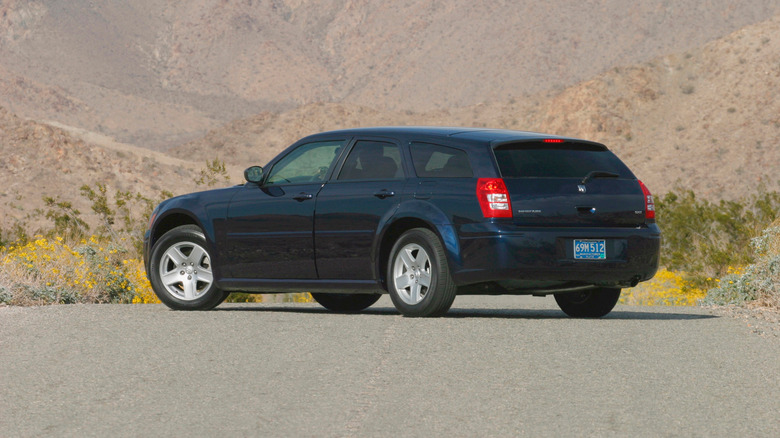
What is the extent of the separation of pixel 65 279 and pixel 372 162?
202 inches

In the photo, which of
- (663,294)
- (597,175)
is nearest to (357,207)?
(597,175)

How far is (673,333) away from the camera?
9.81 metres

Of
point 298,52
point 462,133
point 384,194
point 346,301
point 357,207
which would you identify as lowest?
point 346,301

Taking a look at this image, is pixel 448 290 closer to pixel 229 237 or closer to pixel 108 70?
pixel 229 237

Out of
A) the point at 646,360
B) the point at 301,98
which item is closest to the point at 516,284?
the point at 646,360

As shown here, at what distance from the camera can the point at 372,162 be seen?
1096 centimetres

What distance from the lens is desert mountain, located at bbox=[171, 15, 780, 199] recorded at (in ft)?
191

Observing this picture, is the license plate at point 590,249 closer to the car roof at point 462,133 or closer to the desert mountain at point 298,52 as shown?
the car roof at point 462,133

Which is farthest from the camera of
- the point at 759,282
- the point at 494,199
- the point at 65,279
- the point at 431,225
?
the point at 65,279

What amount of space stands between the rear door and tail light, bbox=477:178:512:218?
0.21 ft

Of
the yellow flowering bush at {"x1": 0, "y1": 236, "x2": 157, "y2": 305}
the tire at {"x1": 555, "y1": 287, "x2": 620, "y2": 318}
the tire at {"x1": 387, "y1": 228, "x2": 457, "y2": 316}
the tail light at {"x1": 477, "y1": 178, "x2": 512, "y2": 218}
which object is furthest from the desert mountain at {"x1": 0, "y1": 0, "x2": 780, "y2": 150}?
the tail light at {"x1": 477, "y1": 178, "x2": 512, "y2": 218}

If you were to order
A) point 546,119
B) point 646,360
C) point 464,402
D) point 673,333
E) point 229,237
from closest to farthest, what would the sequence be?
1. point 464,402
2. point 646,360
3. point 673,333
4. point 229,237
5. point 546,119

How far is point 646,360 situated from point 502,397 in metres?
1.83

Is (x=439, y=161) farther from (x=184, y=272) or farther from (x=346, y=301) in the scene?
(x=184, y=272)
